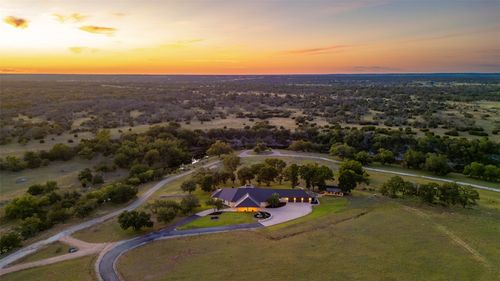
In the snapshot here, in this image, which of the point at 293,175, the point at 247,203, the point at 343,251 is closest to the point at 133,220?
the point at 247,203

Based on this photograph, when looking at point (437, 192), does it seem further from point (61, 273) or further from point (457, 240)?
point (61, 273)

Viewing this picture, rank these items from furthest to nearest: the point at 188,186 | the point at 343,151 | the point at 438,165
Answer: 1. the point at 343,151
2. the point at 438,165
3. the point at 188,186

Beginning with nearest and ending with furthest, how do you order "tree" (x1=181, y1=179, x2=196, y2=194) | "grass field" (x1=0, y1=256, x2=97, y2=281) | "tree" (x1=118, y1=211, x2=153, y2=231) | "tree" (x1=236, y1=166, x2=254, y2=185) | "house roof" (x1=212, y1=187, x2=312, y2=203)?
"grass field" (x1=0, y1=256, x2=97, y2=281) → "tree" (x1=118, y1=211, x2=153, y2=231) → "house roof" (x1=212, y1=187, x2=312, y2=203) → "tree" (x1=181, y1=179, x2=196, y2=194) → "tree" (x1=236, y1=166, x2=254, y2=185)

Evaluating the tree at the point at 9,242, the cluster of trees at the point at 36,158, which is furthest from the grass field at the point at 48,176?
the tree at the point at 9,242

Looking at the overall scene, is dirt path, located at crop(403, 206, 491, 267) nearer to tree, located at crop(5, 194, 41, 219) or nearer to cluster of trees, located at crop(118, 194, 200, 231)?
cluster of trees, located at crop(118, 194, 200, 231)

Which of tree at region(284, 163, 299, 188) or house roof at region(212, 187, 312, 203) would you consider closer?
house roof at region(212, 187, 312, 203)

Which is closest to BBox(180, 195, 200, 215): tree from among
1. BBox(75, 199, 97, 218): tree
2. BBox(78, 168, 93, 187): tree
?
BBox(75, 199, 97, 218): tree

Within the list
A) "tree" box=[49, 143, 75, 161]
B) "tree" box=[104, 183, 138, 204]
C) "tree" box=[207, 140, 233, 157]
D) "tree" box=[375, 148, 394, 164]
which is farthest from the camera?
"tree" box=[207, 140, 233, 157]
